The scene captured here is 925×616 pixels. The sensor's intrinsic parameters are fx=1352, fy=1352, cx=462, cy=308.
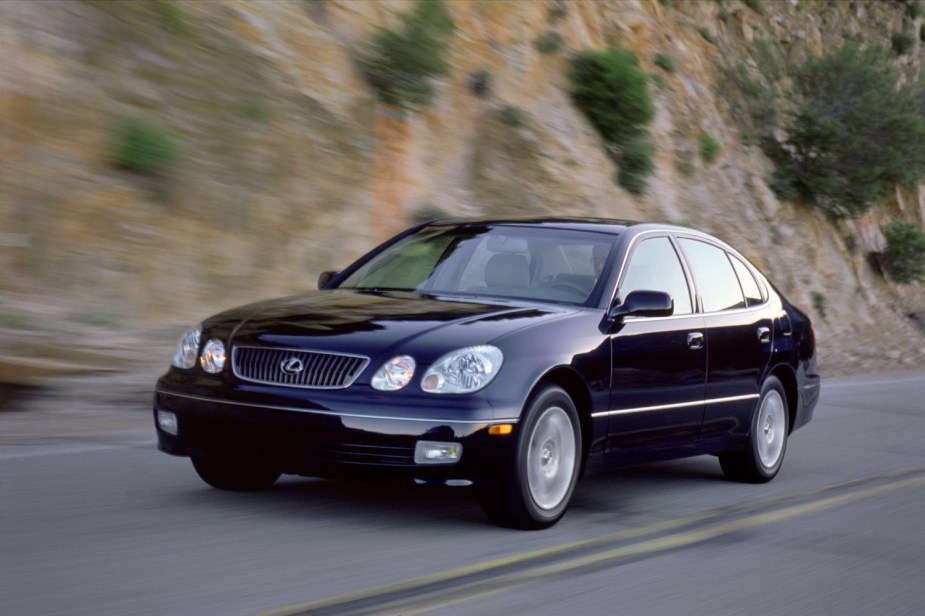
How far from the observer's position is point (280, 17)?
18094mm

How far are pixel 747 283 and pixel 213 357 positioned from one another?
13.6ft

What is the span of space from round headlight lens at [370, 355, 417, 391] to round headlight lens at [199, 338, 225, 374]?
0.83m

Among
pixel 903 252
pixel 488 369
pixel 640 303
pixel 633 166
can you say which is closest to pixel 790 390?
pixel 640 303

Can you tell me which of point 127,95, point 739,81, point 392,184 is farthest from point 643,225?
point 739,81

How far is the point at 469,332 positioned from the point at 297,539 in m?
1.23

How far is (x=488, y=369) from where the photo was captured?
20.3 feet

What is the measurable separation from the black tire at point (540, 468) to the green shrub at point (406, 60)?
1318 cm

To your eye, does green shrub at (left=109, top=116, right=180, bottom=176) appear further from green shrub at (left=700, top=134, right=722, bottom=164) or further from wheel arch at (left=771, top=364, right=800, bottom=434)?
green shrub at (left=700, top=134, right=722, bottom=164)

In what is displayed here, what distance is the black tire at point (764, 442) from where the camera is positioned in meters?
8.77

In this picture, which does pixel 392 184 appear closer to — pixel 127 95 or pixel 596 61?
pixel 127 95

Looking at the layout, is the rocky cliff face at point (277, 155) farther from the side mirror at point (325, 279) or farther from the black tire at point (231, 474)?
the black tire at point (231, 474)

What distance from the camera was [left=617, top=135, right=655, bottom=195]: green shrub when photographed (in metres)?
25.1

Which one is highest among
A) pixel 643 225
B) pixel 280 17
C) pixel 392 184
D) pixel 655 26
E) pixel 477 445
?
pixel 655 26

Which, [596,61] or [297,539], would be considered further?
[596,61]
